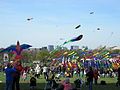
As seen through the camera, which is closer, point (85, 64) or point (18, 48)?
point (18, 48)

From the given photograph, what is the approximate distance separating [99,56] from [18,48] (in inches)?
1159

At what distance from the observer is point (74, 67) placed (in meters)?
34.7

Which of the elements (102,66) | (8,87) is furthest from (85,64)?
(8,87)

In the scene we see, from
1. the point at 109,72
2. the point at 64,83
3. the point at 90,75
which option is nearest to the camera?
the point at 64,83

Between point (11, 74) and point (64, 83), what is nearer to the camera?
point (64, 83)

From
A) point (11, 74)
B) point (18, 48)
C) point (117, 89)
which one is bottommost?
point (117, 89)

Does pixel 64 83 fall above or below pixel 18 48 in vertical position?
below

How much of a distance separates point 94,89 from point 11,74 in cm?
601

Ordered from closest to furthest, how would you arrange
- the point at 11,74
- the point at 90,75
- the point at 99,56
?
the point at 11,74, the point at 90,75, the point at 99,56

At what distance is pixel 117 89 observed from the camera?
16.0 metres

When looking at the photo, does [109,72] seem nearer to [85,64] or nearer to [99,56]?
[85,64]

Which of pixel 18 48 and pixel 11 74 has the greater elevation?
pixel 18 48

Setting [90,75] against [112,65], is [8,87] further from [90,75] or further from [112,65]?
[112,65]

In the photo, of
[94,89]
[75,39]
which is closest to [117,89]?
[94,89]
